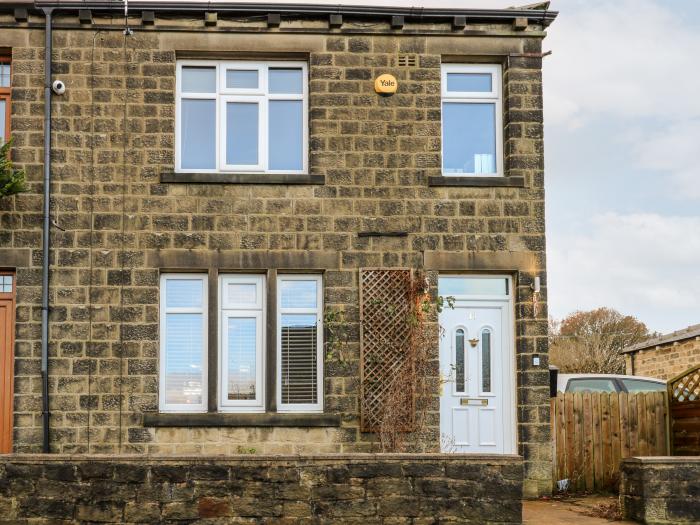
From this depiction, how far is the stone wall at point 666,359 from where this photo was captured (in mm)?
22344

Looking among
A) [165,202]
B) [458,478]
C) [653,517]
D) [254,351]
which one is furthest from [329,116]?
[653,517]

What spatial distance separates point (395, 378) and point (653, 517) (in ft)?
12.3

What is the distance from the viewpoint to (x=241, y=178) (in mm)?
13219

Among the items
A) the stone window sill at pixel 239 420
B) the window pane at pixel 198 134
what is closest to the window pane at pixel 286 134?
the window pane at pixel 198 134

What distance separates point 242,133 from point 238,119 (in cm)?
20

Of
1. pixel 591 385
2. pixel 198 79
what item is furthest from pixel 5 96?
pixel 591 385

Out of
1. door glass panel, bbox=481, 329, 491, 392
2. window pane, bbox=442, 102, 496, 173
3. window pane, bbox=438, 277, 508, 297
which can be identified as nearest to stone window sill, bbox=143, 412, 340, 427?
door glass panel, bbox=481, 329, 491, 392

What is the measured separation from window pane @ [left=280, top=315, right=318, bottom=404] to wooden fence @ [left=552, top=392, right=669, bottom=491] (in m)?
3.34

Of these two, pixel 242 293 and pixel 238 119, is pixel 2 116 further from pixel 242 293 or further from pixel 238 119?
pixel 242 293

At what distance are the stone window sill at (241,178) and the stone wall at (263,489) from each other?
474 centimetres

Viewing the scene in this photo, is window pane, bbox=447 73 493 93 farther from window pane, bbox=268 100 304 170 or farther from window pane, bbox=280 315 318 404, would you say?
window pane, bbox=280 315 318 404

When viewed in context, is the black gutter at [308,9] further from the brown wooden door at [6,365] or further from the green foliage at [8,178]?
the brown wooden door at [6,365]

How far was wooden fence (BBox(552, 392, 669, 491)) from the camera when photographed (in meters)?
13.3

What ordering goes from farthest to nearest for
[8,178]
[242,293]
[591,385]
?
[591,385], [242,293], [8,178]
